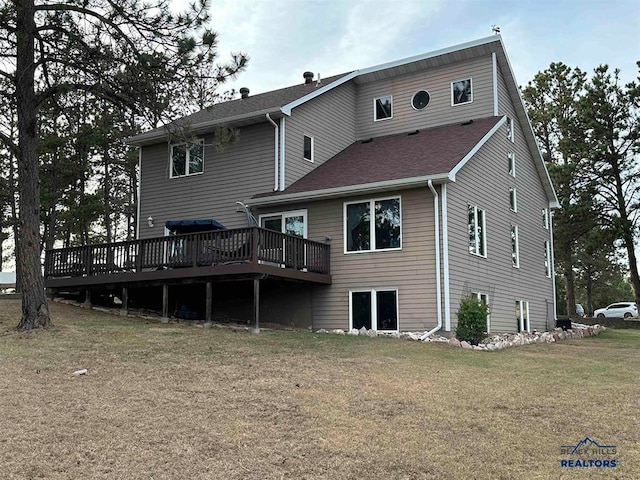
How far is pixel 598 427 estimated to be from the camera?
247 inches

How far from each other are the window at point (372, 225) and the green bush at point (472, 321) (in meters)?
2.30

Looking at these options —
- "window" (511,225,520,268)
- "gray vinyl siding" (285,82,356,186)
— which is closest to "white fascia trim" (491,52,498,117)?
"window" (511,225,520,268)

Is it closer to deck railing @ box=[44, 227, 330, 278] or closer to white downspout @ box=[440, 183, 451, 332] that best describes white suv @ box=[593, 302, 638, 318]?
white downspout @ box=[440, 183, 451, 332]

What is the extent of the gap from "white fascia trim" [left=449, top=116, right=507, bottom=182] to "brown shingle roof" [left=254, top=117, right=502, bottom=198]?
3.1 inches

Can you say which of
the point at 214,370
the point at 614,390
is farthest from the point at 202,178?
the point at 614,390

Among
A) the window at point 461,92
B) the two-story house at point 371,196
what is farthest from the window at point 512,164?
the window at point 461,92

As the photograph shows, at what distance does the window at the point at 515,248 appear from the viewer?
18.6 m

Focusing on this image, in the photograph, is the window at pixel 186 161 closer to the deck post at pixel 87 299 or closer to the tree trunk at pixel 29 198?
the deck post at pixel 87 299

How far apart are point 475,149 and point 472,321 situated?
4664 millimetres

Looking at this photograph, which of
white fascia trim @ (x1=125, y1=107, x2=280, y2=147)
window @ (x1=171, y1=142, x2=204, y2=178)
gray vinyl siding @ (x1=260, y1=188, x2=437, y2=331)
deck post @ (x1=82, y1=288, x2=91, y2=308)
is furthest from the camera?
window @ (x1=171, y1=142, x2=204, y2=178)

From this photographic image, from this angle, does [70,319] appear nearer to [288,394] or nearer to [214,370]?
[214,370]

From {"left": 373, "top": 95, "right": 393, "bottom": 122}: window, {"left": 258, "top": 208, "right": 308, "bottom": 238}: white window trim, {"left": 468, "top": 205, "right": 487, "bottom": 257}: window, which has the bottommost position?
{"left": 468, "top": 205, "right": 487, "bottom": 257}: window

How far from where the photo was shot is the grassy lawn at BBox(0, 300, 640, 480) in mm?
5207

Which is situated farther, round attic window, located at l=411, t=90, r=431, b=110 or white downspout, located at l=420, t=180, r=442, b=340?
round attic window, located at l=411, t=90, r=431, b=110
